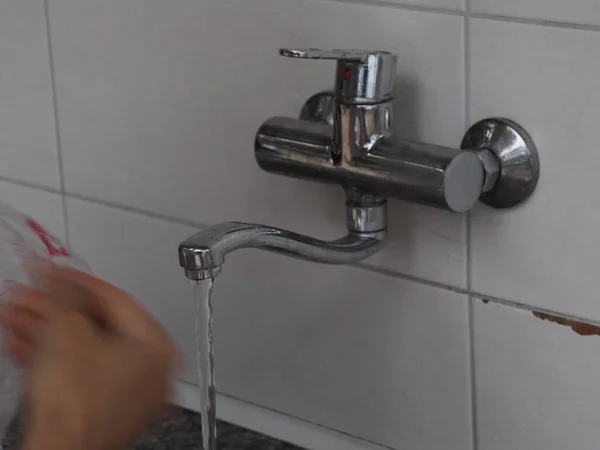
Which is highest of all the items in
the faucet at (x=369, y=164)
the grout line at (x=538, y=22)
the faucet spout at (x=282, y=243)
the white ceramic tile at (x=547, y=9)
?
the white ceramic tile at (x=547, y=9)

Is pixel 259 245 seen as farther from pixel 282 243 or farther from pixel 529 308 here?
pixel 529 308

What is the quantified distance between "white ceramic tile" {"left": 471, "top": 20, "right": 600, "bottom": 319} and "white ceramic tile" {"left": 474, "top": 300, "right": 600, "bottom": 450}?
22 millimetres

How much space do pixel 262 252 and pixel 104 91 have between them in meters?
0.21

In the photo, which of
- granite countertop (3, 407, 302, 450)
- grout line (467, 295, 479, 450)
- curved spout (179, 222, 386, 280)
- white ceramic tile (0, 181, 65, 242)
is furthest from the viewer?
white ceramic tile (0, 181, 65, 242)

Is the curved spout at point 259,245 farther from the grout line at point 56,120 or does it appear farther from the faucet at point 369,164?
the grout line at point 56,120

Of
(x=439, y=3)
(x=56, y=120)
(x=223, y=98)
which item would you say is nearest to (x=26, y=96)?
(x=56, y=120)

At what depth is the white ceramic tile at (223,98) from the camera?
2.39 ft

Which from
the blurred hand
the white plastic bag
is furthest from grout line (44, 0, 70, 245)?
the blurred hand

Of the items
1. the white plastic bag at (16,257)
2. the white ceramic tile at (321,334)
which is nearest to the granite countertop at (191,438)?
the white ceramic tile at (321,334)

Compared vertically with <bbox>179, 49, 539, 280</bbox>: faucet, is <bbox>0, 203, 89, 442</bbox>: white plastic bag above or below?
below

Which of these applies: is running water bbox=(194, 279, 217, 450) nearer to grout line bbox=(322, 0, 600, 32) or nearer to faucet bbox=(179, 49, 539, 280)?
faucet bbox=(179, 49, 539, 280)

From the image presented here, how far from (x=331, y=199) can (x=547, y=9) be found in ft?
0.75

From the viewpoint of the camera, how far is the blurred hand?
0.65m

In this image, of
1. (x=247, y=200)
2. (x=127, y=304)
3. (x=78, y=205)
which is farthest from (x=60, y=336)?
(x=78, y=205)
